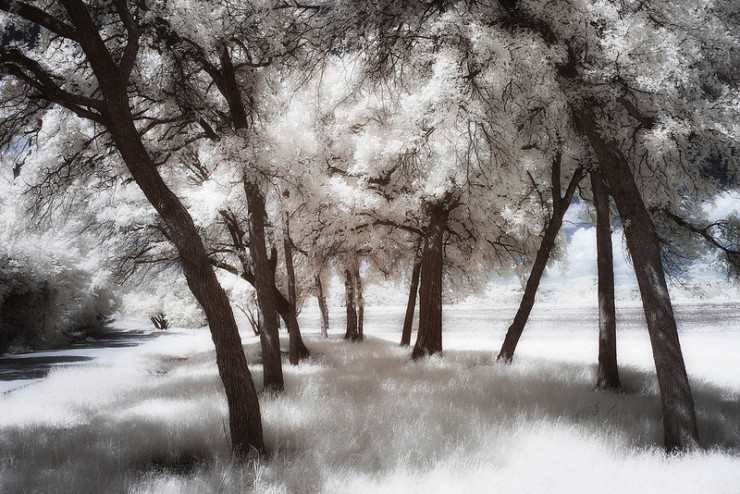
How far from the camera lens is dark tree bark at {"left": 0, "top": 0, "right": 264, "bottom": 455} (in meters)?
5.09

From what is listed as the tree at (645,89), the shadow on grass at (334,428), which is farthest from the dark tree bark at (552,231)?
the tree at (645,89)

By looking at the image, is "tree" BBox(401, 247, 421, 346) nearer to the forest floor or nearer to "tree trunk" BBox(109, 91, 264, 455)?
the forest floor

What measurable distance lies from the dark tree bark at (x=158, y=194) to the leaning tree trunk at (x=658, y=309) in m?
5.27

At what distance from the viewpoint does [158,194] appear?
5.08 m

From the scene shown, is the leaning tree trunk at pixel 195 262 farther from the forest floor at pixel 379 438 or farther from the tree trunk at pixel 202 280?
the forest floor at pixel 379 438

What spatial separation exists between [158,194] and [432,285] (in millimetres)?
9278

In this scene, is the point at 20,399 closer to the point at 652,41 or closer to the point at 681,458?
the point at 681,458

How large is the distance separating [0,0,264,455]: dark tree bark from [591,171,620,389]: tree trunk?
7780 mm

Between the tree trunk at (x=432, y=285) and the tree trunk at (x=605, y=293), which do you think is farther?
the tree trunk at (x=432, y=285)

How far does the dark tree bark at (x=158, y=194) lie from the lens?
509cm

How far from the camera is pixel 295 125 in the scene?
33.7ft

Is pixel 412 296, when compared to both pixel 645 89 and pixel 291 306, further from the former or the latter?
pixel 645 89

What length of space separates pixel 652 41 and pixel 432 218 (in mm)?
7652

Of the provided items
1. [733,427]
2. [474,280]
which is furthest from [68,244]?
[733,427]
